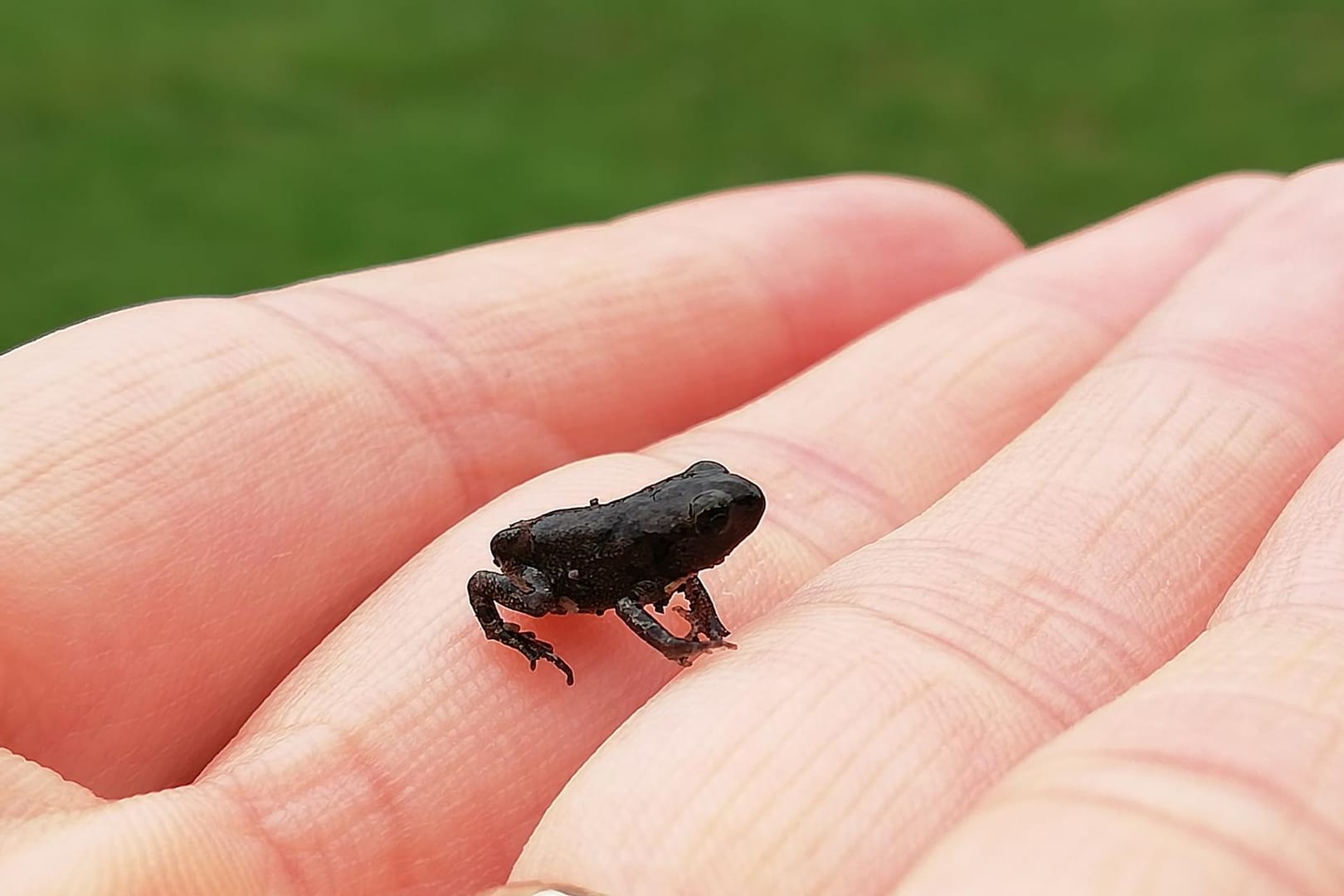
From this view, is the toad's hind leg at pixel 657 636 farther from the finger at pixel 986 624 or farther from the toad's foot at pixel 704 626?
the finger at pixel 986 624

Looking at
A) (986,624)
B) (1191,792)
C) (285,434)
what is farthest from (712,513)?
(1191,792)

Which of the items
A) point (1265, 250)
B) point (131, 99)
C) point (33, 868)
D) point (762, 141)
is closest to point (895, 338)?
point (1265, 250)

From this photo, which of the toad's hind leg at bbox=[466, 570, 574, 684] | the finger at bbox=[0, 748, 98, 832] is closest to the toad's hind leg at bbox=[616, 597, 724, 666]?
the toad's hind leg at bbox=[466, 570, 574, 684]

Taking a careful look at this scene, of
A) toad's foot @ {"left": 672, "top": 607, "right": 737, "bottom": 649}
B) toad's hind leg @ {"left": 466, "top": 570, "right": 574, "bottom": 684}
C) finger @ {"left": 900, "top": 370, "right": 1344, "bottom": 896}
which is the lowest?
Answer: toad's foot @ {"left": 672, "top": 607, "right": 737, "bottom": 649}

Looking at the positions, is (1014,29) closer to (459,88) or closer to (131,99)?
(459,88)

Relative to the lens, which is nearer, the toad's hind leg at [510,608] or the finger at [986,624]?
the finger at [986,624]

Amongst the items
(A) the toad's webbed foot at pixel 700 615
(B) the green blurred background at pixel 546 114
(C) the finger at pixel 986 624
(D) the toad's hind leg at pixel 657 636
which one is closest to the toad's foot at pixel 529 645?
(D) the toad's hind leg at pixel 657 636

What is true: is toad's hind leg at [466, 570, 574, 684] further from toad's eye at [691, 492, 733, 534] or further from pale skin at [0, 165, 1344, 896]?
toad's eye at [691, 492, 733, 534]

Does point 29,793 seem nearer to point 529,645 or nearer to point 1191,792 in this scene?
point 529,645
